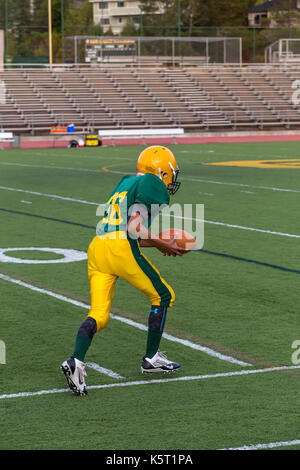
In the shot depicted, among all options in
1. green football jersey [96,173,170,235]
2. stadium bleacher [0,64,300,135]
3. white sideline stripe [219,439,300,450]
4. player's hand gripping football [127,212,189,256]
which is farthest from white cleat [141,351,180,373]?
stadium bleacher [0,64,300,135]

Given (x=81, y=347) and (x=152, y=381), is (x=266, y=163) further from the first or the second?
(x=81, y=347)

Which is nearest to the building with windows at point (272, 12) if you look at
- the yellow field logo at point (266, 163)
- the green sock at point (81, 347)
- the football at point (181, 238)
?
the yellow field logo at point (266, 163)

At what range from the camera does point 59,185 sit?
A: 61.2 feet

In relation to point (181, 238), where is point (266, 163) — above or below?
below

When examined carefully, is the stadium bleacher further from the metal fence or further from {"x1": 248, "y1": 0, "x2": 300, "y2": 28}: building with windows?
{"x1": 248, "y1": 0, "x2": 300, "y2": 28}: building with windows

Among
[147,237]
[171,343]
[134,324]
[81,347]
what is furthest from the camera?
[134,324]

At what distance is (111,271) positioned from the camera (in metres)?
5.56

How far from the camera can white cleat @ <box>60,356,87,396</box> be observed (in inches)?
205

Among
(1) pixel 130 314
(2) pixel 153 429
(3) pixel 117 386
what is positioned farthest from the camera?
(1) pixel 130 314

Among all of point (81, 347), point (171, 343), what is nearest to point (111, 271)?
point (81, 347)

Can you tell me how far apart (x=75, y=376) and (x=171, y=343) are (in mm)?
1456
